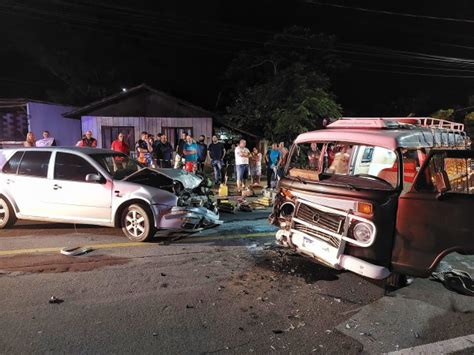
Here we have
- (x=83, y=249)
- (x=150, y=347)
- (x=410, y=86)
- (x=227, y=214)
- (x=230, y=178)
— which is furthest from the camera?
(x=410, y=86)

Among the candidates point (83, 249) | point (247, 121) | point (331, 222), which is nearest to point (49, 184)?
point (83, 249)

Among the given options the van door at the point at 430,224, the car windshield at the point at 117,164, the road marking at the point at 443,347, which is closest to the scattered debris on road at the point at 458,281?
the van door at the point at 430,224

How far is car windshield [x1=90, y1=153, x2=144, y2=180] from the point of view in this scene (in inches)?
271

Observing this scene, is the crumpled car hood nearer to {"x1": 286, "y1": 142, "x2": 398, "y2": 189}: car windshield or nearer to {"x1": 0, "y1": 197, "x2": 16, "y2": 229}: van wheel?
{"x1": 286, "y1": 142, "x2": 398, "y2": 189}: car windshield

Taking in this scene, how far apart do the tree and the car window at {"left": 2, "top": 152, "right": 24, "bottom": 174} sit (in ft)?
47.5

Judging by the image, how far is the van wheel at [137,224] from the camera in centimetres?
631

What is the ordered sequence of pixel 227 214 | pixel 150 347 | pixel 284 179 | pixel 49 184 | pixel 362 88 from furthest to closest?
pixel 362 88
pixel 227 214
pixel 49 184
pixel 284 179
pixel 150 347

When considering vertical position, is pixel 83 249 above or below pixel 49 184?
below

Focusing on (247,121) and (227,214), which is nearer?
(227,214)

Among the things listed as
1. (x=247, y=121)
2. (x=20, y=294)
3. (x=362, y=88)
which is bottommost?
(x=20, y=294)

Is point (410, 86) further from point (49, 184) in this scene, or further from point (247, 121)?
point (49, 184)

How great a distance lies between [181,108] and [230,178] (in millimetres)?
5175

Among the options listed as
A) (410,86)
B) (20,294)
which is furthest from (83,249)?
(410,86)

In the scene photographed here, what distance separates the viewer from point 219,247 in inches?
242
